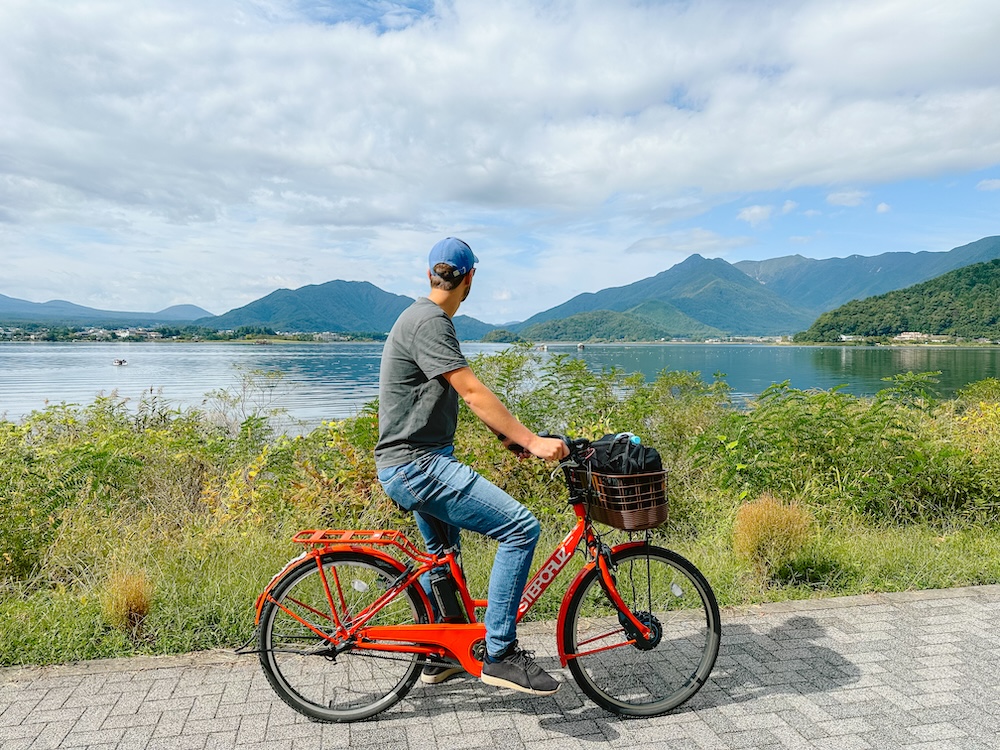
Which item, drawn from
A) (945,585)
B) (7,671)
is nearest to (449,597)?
(7,671)

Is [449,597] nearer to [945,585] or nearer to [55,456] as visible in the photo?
[945,585]

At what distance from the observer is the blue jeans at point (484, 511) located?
9.78 ft

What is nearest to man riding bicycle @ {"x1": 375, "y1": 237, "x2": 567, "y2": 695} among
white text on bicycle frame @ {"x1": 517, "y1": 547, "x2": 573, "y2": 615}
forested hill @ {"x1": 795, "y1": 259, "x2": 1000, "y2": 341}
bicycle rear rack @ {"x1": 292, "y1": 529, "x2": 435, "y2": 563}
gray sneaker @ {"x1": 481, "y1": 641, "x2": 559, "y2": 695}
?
gray sneaker @ {"x1": 481, "y1": 641, "x2": 559, "y2": 695}

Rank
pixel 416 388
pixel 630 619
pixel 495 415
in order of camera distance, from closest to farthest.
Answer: pixel 495 415 → pixel 416 388 → pixel 630 619

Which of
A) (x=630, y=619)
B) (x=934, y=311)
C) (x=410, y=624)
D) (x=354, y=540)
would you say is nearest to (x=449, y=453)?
(x=354, y=540)

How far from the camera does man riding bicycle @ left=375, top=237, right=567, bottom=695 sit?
9.57ft

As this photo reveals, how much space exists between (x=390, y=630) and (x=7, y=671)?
1.99 m

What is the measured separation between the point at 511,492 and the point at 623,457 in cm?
371

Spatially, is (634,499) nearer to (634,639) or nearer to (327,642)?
(634,639)

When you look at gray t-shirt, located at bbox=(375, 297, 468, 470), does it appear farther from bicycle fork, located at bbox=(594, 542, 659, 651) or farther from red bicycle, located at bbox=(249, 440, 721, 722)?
bicycle fork, located at bbox=(594, 542, 659, 651)

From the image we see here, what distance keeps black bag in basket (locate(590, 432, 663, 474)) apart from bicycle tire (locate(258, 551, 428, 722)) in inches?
43.0

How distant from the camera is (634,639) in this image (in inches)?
134

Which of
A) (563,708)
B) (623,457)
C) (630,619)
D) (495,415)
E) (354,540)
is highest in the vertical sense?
(495,415)

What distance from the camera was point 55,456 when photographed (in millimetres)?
6133
